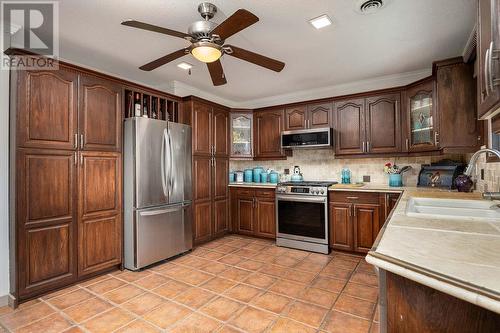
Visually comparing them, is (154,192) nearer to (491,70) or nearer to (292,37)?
(292,37)

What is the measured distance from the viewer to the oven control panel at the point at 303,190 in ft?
11.3

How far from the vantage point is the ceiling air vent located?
1.94 meters

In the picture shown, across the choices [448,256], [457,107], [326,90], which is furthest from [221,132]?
[448,256]

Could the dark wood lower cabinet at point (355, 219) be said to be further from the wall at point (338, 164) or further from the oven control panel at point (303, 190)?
the wall at point (338, 164)

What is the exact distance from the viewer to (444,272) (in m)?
0.60

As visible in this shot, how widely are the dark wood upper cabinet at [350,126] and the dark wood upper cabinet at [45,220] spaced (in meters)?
3.32

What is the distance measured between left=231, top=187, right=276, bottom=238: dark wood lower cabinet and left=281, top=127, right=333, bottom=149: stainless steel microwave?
812 mm

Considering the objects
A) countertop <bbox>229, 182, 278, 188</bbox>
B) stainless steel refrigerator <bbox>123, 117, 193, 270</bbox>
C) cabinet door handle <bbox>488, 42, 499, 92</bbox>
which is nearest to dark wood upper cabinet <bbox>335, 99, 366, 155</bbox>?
countertop <bbox>229, 182, 278, 188</bbox>

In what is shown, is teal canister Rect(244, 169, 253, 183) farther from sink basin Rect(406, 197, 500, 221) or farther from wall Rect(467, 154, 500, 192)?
wall Rect(467, 154, 500, 192)

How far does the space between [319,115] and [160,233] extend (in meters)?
2.79

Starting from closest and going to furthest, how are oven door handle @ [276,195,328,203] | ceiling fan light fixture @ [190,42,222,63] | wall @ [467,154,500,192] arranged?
ceiling fan light fixture @ [190,42,222,63], wall @ [467,154,500,192], oven door handle @ [276,195,328,203]

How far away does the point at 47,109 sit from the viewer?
232cm

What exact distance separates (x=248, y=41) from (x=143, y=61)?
1351 mm

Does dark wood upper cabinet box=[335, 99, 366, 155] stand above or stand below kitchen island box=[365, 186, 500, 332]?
above
